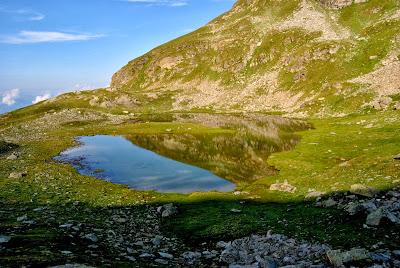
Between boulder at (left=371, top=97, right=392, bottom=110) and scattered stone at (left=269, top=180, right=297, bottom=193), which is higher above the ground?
boulder at (left=371, top=97, right=392, bottom=110)

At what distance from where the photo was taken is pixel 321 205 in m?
29.9

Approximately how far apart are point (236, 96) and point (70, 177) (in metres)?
113

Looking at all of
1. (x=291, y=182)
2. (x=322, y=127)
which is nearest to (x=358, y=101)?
(x=322, y=127)

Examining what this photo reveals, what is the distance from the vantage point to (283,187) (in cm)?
4125

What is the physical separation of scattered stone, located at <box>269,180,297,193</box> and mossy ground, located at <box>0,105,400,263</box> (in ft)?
2.83

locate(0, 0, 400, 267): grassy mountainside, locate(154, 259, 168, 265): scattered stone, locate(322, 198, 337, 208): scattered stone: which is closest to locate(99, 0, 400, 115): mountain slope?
locate(0, 0, 400, 267): grassy mountainside

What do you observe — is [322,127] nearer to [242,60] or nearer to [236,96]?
[236,96]

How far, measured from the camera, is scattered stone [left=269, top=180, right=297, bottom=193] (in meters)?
39.7

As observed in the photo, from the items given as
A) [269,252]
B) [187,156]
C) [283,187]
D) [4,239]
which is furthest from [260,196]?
[187,156]

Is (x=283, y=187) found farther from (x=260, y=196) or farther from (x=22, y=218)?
(x=22, y=218)

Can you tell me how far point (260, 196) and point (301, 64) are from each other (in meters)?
122

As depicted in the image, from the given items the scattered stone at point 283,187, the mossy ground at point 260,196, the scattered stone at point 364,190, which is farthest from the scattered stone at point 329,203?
the scattered stone at point 283,187

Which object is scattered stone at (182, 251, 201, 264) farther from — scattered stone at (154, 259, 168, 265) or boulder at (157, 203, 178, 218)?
boulder at (157, 203, 178, 218)

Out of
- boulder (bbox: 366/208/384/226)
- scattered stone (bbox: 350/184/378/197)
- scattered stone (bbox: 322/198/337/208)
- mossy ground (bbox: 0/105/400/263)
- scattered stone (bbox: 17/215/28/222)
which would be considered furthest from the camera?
scattered stone (bbox: 322/198/337/208)
